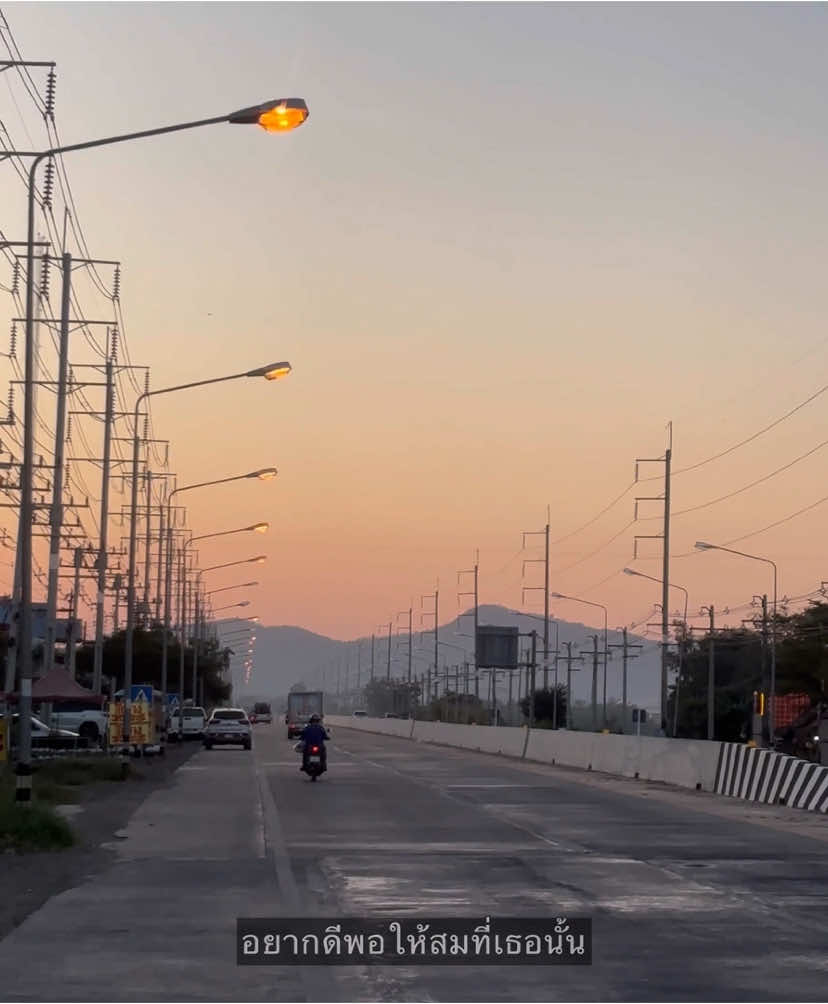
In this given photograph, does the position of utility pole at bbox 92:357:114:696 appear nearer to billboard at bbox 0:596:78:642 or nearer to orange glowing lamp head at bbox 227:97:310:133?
billboard at bbox 0:596:78:642

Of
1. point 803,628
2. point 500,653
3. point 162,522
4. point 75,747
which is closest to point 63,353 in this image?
point 75,747

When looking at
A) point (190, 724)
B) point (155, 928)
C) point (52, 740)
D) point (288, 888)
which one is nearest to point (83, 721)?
point (190, 724)

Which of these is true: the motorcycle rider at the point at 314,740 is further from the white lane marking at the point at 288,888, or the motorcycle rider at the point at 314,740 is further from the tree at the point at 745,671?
the tree at the point at 745,671

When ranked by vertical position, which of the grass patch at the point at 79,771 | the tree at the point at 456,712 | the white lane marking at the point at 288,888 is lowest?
the tree at the point at 456,712

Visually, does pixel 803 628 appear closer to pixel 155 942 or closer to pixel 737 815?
pixel 737 815

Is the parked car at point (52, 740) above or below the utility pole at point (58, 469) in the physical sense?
below

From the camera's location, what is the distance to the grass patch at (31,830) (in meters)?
23.5

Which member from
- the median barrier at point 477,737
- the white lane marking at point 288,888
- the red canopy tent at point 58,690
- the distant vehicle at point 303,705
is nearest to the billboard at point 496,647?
→ the median barrier at point 477,737

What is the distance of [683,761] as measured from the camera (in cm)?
4434

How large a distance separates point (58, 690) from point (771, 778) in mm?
17859

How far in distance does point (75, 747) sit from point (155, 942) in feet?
153

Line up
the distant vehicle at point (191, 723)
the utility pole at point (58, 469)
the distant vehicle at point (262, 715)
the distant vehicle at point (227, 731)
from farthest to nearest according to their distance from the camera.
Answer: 1. the distant vehicle at point (262, 715)
2. the distant vehicle at point (191, 723)
3. the distant vehicle at point (227, 731)
4. the utility pole at point (58, 469)

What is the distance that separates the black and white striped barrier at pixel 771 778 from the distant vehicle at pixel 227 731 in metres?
38.8

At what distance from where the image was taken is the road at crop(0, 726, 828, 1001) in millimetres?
12398
